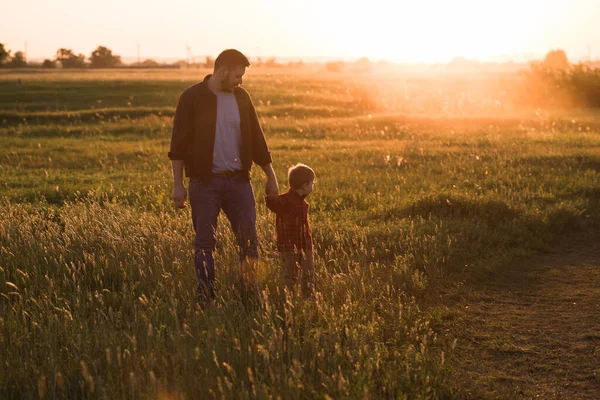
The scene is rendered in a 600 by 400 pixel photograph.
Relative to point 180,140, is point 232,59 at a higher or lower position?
higher

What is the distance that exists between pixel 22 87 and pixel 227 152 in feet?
140

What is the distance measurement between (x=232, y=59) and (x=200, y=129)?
0.69 m

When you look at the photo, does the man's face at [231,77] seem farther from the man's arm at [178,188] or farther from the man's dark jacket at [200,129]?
the man's arm at [178,188]

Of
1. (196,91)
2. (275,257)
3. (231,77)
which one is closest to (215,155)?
(196,91)

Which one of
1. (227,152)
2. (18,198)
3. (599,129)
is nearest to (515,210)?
(227,152)

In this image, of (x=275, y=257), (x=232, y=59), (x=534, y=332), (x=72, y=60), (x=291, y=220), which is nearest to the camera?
(x=232, y=59)

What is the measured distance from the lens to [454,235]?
9.03 metres

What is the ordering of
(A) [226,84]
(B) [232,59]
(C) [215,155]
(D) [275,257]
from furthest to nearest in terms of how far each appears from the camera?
1. (D) [275,257]
2. (C) [215,155]
3. (A) [226,84]
4. (B) [232,59]

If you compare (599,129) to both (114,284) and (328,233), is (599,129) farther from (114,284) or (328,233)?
(114,284)

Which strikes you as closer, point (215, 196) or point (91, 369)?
point (91, 369)

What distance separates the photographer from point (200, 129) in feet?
19.4

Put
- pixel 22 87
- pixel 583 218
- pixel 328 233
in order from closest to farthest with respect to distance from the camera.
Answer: pixel 328 233
pixel 583 218
pixel 22 87

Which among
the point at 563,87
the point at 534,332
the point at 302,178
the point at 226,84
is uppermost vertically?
the point at 226,84

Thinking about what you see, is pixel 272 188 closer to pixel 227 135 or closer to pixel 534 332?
pixel 227 135
